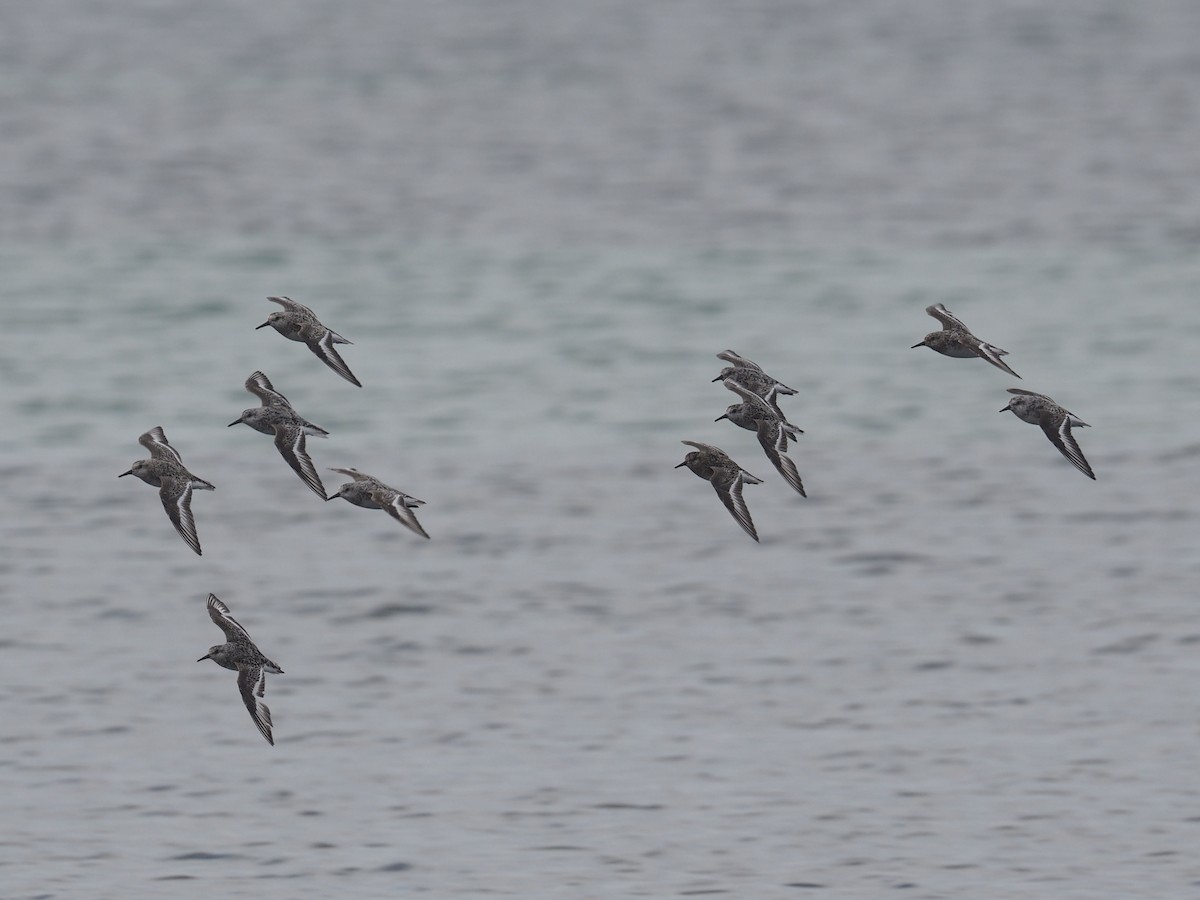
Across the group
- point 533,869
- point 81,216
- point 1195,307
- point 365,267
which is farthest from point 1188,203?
point 533,869

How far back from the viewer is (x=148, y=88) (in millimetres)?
83312

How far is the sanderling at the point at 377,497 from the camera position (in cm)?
1556

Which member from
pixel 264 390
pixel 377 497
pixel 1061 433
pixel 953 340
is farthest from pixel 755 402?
pixel 264 390

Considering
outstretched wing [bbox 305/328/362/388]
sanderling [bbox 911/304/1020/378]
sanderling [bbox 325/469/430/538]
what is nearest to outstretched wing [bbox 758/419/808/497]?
sanderling [bbox 911/304/1020/378]

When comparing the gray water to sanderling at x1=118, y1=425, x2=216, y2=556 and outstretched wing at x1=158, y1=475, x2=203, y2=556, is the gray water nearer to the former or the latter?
sanderling at x1=118, y1=425, x2=216, y2=556

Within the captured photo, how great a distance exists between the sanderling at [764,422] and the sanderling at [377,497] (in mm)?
2171

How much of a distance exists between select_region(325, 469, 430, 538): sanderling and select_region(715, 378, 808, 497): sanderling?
7.12 feet

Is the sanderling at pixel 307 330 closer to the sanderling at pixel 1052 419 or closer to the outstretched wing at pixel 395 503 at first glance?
the outstretched wing at pixel 395 503

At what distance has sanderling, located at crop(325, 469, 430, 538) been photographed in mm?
15562

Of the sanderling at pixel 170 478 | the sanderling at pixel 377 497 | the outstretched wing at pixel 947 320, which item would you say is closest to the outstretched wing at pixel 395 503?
the sanderling at pixel 377 497

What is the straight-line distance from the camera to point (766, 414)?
17.0m

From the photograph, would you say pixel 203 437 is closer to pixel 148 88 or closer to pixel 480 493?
pixel 480 493

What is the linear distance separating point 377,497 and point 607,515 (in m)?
18.2

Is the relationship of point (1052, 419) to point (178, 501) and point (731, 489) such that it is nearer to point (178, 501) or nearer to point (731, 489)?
point (731, 489)
